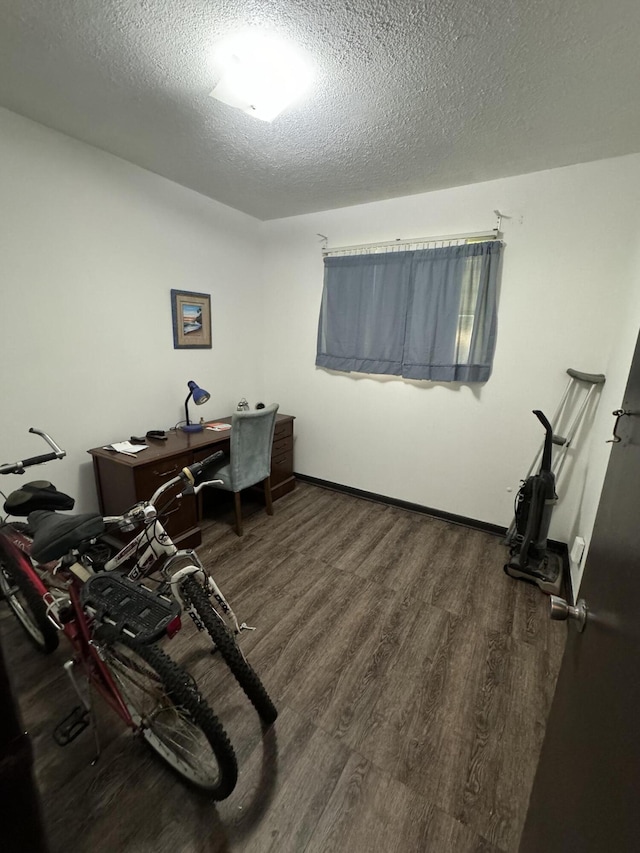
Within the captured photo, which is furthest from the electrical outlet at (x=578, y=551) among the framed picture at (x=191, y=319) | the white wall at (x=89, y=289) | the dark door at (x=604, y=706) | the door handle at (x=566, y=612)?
the framed picture at (x=191, y=319)

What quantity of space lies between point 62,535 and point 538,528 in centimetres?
249

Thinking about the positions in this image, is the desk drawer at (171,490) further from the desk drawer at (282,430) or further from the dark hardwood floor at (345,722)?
the desk drawer at (282,430)

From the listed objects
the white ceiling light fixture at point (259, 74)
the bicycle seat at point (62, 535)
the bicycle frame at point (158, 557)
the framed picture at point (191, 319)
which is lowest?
the bicycle frame at point (158, 557)

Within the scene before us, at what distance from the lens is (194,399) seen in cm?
248

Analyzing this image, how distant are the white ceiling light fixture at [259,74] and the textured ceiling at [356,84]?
0.19 feet

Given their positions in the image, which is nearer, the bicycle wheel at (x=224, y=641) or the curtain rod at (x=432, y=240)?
the bicycle wheel at (x=224, y=641)

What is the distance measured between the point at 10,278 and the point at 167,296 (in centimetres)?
95

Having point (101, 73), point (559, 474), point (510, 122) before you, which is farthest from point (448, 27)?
point (559, 474)

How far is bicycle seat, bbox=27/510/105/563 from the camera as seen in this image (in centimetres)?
109

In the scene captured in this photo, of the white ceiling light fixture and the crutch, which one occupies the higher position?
the white ceiling light fixture

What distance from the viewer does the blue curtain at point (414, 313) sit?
2.49 metres

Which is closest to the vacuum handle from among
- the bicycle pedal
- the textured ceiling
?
the textured ceiling

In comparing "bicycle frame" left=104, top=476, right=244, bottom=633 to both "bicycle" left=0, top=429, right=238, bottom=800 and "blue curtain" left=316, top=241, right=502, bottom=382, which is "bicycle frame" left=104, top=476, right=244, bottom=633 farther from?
"blue curtain" left=316, top=241, right=502, bottom=382

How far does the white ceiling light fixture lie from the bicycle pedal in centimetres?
259
